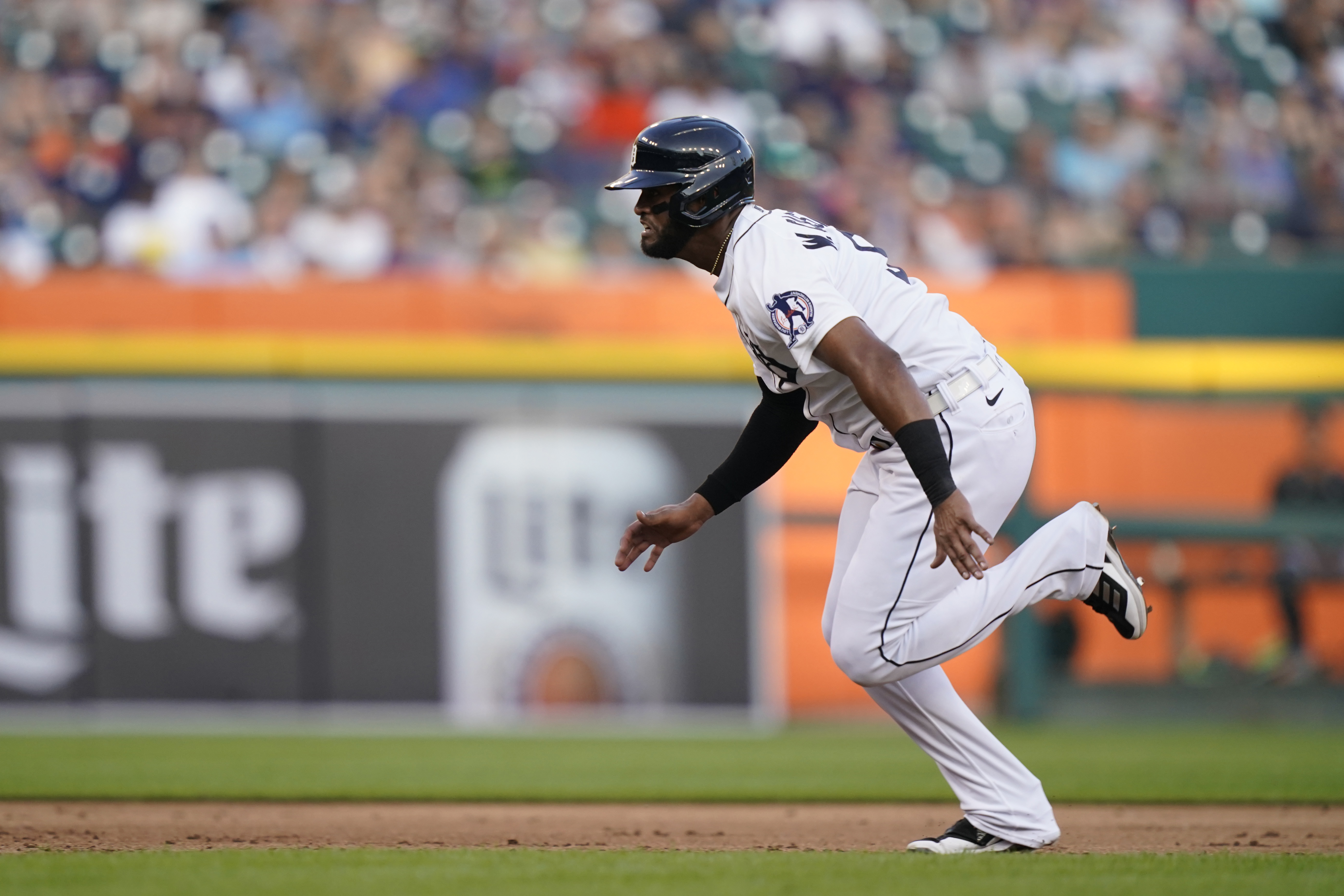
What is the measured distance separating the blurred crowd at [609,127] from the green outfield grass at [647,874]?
5.99 m

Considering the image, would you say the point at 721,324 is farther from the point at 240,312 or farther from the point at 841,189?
the point at 240,312

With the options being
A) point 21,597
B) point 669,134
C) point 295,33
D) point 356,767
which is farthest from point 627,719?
point 295,33

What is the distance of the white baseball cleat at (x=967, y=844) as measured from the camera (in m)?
4.07

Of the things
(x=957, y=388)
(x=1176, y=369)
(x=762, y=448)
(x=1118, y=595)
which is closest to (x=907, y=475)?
(x=957, y=388)

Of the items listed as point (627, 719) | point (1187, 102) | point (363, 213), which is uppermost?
point (1187, 102)

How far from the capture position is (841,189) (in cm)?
1101

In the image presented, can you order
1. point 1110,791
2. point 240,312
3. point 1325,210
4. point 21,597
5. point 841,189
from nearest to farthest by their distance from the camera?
point 1110,791
point 21,597
point 240,312
point 841,189
point 1325,210

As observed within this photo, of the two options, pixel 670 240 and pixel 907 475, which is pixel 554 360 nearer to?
pixel 670 240

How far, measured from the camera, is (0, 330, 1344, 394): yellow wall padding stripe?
8336mm

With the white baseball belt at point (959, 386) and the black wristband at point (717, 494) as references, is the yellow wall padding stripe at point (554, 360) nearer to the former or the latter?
the black wristband at point (717, 494)

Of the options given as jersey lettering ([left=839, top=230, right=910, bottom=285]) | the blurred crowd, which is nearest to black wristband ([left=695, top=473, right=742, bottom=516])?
jersey lettering ([left=839, top=230, right=910, bottom=285])

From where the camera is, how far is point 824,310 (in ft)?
12.0

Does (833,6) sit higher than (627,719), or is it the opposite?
(833,6)

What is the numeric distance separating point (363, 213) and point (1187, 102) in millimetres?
6693
